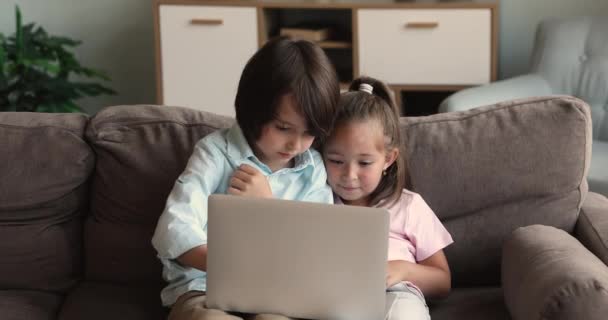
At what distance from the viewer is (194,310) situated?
155 cm

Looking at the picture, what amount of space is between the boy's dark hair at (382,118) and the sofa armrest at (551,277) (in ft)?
0.85

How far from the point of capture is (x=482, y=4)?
366cm

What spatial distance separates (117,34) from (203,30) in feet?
2.17

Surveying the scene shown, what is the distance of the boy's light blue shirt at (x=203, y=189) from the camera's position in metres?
1.65

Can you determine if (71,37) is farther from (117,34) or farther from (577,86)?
(577,86)

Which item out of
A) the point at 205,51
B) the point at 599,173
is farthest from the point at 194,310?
the point at 205,51

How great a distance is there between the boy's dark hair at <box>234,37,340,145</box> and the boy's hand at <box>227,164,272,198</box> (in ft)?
0.24

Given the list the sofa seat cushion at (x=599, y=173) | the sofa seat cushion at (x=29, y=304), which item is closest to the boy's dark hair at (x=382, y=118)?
the sofa seat cushion at (x=29, y=304)

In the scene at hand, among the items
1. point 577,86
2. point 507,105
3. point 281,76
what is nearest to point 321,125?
point 281,76

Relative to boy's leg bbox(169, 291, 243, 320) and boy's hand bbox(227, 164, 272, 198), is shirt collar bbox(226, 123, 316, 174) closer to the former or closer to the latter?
boy's hand bbox(227, 164, 272, 198)

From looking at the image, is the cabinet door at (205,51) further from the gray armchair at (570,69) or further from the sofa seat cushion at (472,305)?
the sofa seat cushion at (472,305)

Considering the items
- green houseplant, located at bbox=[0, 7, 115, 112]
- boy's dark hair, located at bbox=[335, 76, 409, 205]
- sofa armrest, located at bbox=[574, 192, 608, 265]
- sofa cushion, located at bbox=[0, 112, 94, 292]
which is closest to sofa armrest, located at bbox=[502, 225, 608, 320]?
sofa armrest, located at bbox=[574, 192, 608, 265]

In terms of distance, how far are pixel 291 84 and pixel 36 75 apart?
8.29ft

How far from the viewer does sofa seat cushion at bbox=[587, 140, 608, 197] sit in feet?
9.19
